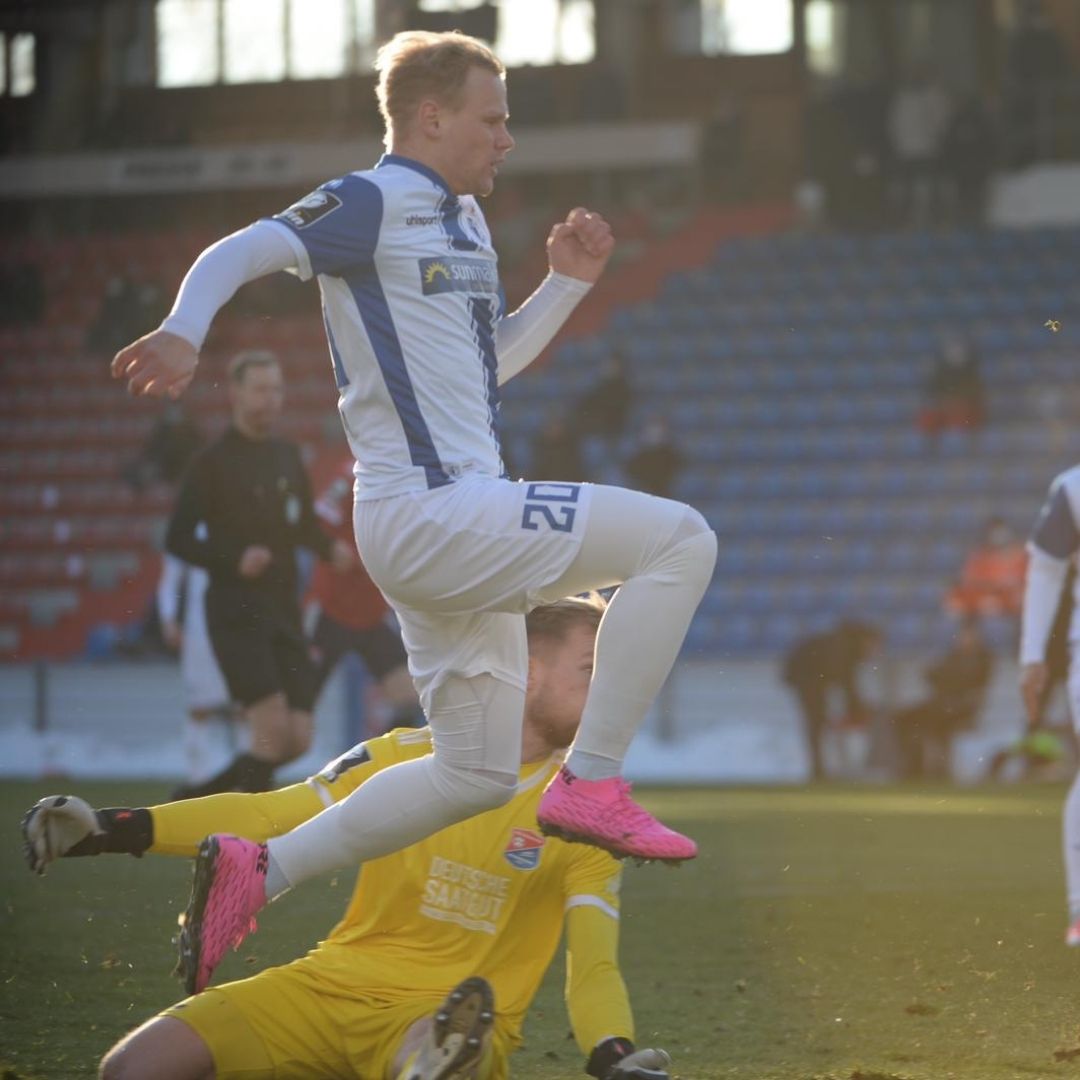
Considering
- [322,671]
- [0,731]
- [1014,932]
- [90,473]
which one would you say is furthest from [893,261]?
[1014,932]

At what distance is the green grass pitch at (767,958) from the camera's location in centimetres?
444

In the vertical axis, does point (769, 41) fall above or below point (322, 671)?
above

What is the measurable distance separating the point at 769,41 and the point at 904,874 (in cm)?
1829

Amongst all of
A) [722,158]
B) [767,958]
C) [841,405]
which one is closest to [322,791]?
[767,958]

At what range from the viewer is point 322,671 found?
29.1ft

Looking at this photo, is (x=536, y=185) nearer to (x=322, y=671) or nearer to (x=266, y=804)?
(x=322, y=671)

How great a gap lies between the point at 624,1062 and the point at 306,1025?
0.55 m

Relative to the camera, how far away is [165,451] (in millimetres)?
17188

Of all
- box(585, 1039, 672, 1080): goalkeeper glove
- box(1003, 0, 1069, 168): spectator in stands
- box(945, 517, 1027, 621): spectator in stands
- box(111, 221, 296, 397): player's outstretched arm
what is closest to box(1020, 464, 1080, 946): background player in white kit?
box(585, 1039, 672, 1080): goalkeeper glove

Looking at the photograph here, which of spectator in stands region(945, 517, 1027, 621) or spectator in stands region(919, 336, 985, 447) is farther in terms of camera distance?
spectator in stands region(919, 336, 985, 447)

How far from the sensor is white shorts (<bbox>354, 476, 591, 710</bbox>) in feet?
12.0

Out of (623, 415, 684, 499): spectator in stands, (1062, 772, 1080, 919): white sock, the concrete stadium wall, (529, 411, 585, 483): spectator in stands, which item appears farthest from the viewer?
(623, 415, 684, 499): spectator in stands

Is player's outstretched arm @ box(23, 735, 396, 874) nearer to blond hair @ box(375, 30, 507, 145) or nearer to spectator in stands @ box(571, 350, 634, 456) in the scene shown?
blond hair @ box(375, 30, 507, 145)

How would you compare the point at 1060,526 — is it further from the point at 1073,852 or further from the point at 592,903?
the point at 592,903
